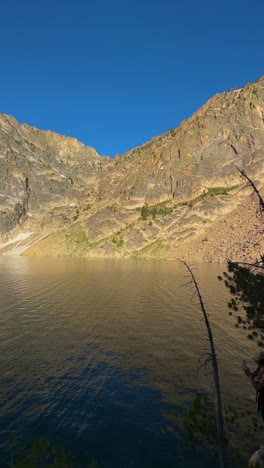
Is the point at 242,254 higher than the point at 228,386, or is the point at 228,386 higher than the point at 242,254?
the point at 242,254

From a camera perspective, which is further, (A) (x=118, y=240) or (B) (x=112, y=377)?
(A) (x=118, y=240)

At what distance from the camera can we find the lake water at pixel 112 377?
16.5m

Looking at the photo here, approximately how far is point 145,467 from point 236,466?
13.4 ft

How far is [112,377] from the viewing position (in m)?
24.7

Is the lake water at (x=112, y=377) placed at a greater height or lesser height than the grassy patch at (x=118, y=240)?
lesser

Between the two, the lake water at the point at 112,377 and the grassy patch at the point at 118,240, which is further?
the grassy patch at the point at 118,240

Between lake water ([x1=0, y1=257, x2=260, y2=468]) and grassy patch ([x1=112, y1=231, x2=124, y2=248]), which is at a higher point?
grassy patch ([x1=112, y1=231, x2=124, y2=248])

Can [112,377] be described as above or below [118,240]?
below

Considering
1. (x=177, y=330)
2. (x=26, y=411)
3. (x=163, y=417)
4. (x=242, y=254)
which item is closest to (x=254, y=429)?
(x=163, y=417)

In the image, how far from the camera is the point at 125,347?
31594 mm

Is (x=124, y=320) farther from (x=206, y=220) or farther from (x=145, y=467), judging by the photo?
(x=206, y=220)

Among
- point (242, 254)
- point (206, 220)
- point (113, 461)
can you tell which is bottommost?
point (113, 461)

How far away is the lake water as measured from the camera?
1655 cm

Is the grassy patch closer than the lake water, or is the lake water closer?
the lake water
